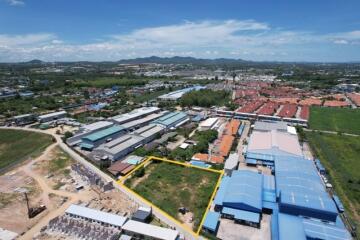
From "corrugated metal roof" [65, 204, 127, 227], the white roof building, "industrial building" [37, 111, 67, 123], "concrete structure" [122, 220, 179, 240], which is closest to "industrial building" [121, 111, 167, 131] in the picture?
the white roof building

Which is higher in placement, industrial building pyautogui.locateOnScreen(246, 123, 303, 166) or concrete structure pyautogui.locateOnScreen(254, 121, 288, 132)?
concrete structure pyautogui.locateOnScreen(254, 121, 288, 132)

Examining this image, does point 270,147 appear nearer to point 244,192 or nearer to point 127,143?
point 244,192

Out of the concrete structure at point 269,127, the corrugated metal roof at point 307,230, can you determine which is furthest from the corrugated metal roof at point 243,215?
the concrete structure at point 269,127

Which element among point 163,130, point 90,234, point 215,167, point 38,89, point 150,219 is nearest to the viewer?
point 90,234

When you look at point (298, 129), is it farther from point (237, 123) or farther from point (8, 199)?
point (8, 199)

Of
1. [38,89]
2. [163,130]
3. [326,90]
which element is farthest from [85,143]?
[326,90]

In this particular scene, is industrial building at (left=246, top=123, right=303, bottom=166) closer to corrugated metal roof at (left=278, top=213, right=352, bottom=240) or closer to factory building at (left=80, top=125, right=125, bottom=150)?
corrugated metal roof at (left=278, top=213, right=352, bottom=240)
